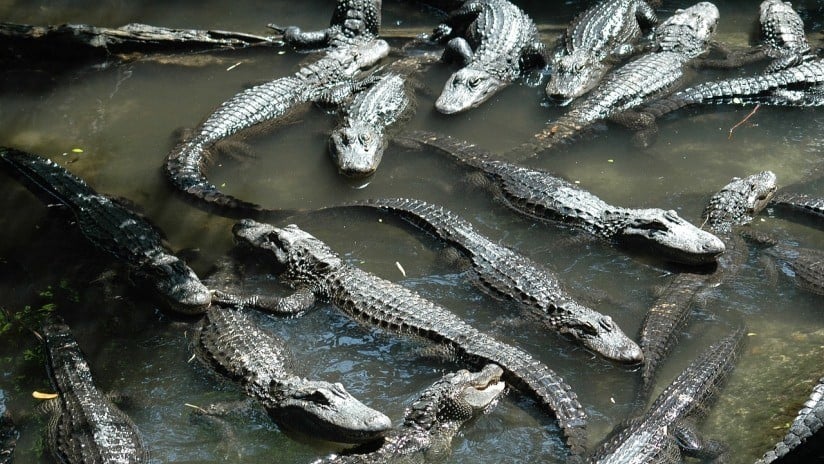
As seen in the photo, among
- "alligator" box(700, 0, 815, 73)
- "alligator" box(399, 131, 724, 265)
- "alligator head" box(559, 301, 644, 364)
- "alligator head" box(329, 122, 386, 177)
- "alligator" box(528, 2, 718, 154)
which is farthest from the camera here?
"alligator" box(700, 0, 815, 73)

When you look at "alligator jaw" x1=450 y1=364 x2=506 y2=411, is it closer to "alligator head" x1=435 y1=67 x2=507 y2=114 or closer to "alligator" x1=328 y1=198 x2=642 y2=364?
"alligator" x1=328 y1=198 x2=642 y2=364

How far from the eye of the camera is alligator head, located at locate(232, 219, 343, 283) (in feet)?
21.8

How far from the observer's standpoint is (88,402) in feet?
17.7

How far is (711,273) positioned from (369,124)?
3698mm

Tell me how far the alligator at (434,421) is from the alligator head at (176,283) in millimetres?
1830

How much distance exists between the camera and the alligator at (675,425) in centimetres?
475

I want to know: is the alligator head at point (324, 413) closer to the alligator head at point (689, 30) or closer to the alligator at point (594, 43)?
the alligator at point (594, 43)

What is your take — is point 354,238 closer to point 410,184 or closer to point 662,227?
point 410,184

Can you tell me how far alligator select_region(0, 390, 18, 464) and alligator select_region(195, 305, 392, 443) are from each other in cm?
130

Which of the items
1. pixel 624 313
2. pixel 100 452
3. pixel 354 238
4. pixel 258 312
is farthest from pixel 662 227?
pixel 100 452

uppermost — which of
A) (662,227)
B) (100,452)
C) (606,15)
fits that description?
(606,15)

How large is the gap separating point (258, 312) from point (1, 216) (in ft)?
9.85

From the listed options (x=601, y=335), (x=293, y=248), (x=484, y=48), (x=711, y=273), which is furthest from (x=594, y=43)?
(x=601, y=335)

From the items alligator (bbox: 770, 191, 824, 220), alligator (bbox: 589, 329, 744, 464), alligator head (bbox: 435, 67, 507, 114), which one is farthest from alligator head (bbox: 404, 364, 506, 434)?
alligator head (bbox: 435, 67, 507, 114)
